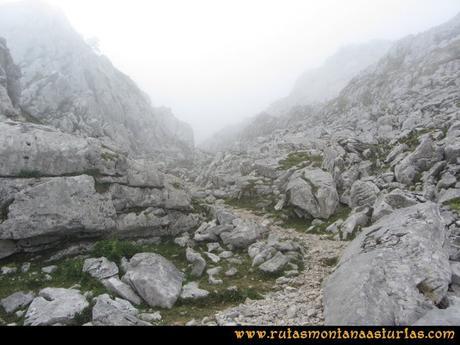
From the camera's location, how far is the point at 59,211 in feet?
68.0

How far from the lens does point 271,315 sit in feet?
47.7

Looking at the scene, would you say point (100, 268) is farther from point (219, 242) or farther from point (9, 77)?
point (9, 77)

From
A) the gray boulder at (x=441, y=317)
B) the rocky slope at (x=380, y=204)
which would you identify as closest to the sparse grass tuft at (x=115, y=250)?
A: the rocky slope at (x=380, y=204)

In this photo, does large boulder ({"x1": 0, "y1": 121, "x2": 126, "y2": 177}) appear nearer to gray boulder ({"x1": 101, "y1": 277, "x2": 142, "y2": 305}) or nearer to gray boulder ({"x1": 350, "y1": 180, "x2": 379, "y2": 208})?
gray boulder ({"x1": 101, "y1": 277, "x2": 142, "y2": 305})

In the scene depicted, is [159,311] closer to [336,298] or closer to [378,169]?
[336,298]

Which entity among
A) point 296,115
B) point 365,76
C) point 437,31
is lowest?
point 296,115

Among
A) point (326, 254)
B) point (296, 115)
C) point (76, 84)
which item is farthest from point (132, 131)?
point (326, 254)

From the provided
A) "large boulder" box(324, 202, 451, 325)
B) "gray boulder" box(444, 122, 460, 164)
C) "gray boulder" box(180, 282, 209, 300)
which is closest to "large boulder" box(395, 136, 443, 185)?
"gray boulder" box(444, 122, 460, 164)

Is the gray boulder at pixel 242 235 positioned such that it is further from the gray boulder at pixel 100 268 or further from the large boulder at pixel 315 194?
the gray boulder at pixel 100 268

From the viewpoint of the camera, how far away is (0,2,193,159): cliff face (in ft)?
261

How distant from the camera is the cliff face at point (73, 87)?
261 feet

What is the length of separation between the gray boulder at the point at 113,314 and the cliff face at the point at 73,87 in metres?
64.3

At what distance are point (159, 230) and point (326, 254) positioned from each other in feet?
38.4
